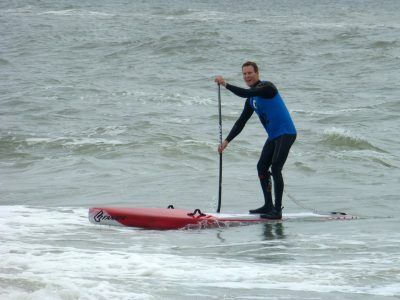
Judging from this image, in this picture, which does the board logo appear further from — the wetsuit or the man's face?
the man's face

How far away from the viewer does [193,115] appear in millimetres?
20422

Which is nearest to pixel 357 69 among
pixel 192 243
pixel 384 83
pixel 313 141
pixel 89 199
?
pixel 384 83

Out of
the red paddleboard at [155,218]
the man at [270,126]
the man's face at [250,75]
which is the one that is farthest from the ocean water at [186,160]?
the man's face at [250,75]

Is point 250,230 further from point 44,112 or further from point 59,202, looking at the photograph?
point 44,112

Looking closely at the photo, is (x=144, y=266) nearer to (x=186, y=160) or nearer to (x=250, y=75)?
(x=250, y=75)

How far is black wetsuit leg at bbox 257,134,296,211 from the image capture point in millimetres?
9766

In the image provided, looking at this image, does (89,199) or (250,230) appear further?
(89,199)

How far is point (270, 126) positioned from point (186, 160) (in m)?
5.69

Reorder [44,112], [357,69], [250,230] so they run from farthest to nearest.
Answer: [357,69]
[44,112]
[250,230]

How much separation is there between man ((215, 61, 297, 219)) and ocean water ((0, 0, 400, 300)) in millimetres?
432

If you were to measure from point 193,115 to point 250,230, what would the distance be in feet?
36.1

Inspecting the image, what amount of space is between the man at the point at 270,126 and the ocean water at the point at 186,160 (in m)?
0.43

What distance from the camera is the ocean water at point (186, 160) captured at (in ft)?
23.4

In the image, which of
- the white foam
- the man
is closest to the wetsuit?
the man
